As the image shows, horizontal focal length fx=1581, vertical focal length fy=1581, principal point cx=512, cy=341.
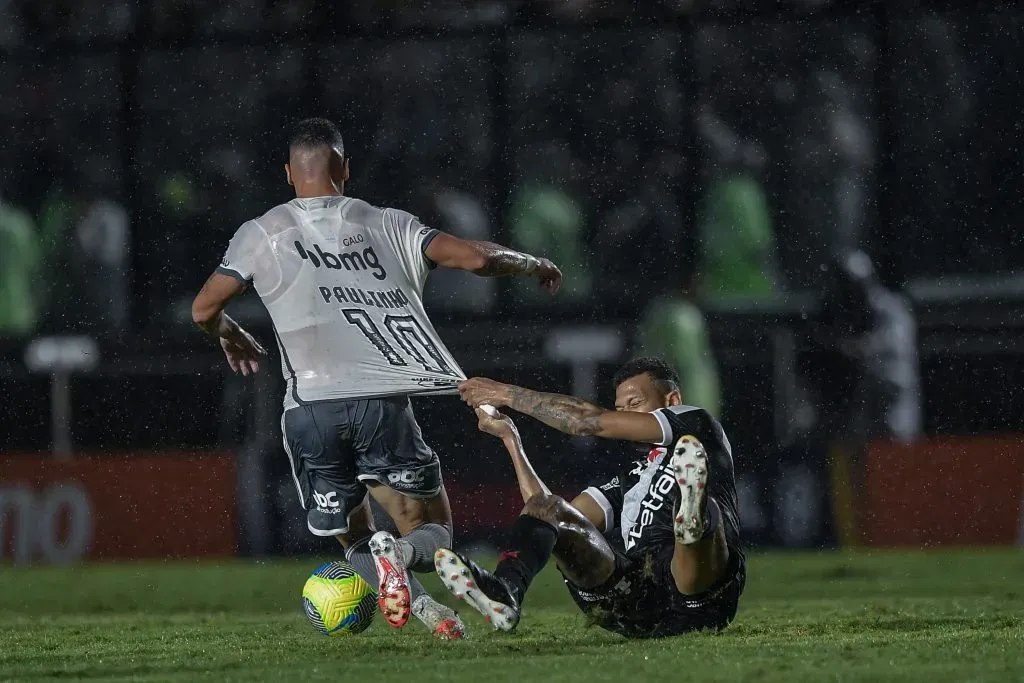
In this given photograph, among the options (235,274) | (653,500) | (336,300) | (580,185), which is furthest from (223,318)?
(580,185)

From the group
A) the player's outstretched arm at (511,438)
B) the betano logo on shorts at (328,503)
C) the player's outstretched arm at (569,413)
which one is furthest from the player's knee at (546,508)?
the betano logo on shorts at (328,503)

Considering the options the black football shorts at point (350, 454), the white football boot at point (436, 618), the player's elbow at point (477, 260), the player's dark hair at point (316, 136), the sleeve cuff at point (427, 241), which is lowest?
the white football boot at point (436, 618)

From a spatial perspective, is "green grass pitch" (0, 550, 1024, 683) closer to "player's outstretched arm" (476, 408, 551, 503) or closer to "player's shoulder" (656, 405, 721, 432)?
"player's outstretched arm" (476, 408, 551, 503)

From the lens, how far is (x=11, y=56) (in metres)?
12.5

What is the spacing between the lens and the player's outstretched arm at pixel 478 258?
5758mm

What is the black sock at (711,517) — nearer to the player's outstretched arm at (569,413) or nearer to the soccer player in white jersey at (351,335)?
the player's outstretched arm at (569,413)

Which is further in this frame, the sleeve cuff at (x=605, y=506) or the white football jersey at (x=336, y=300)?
the sleeve cuff at (x=605, y=506)

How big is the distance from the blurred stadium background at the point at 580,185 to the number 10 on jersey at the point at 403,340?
5.48 metres

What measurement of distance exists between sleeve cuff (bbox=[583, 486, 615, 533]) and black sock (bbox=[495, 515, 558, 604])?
57 centimetres

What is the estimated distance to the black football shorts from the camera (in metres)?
5.72

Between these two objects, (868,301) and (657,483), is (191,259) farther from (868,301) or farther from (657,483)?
(657,483)

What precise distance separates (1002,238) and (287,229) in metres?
8.29

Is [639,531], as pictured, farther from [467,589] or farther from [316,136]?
[316,136]

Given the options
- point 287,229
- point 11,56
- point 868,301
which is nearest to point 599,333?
point 868,301
